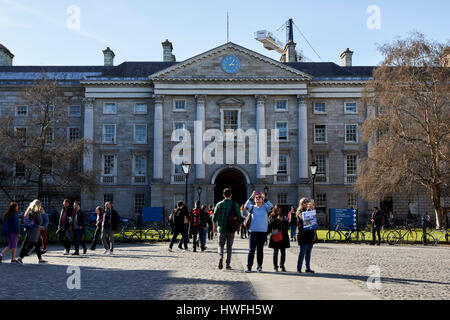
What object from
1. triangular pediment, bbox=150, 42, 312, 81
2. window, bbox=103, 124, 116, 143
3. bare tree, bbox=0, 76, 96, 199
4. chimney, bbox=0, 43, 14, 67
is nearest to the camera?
bare tree, bbox=0, 76, 96, 199

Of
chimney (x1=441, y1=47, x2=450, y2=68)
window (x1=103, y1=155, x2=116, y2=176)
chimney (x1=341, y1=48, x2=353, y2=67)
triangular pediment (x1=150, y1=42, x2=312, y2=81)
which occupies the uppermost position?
chimney (x1=341, y1=48, x2=353, y2=67)

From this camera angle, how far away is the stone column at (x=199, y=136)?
46.5 m

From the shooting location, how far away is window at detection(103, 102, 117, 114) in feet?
160

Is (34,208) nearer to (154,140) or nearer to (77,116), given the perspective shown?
(154,140)

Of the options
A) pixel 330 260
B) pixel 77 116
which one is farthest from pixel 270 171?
pixel 330 260

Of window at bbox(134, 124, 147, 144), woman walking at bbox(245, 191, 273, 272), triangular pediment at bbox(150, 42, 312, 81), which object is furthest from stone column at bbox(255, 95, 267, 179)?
woman walking at bbox(245, 191, 273, 272)

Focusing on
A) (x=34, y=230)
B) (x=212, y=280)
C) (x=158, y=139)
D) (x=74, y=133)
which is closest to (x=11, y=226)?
(x=34, y=230)

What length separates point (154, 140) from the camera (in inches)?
1858

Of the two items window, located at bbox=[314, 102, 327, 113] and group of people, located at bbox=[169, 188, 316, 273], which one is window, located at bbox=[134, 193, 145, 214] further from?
group of people, located at bbox=[169, 188, 316, 273]

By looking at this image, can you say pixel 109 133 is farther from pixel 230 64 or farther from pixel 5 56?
pixel 5 56

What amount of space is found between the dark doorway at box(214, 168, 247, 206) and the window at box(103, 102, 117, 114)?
12761 millimetres

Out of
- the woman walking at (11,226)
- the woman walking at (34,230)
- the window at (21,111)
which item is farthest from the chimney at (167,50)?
the woman walking at (11,226)

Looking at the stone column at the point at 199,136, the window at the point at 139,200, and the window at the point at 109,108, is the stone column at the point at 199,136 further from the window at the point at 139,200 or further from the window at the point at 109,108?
the window at the point at 109,108

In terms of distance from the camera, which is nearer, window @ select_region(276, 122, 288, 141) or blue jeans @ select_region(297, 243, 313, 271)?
blue jeans @ select_region(297, 243, 313, 271)
